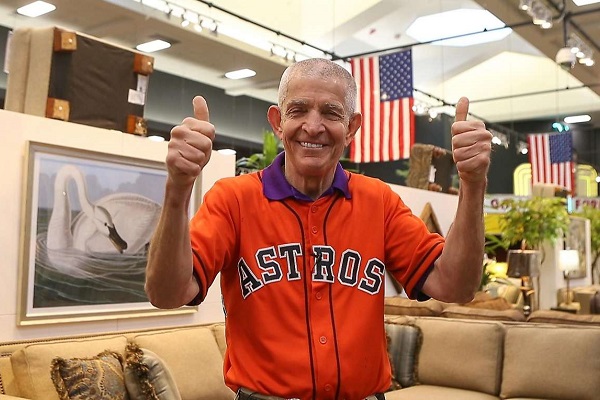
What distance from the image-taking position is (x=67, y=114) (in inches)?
149

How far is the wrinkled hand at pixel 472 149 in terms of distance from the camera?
4.44 ft

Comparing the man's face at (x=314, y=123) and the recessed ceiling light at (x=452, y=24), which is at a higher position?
the recessed ceiling light at (x=452, y=24)

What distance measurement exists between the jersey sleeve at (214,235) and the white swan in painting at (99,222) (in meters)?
2.47

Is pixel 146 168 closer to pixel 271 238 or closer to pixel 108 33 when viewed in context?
pixel 271 238

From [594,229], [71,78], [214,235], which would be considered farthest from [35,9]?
[594,229]

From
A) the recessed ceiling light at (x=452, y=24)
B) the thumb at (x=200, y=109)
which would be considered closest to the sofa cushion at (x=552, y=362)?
the thumb at (x=200, y=109)

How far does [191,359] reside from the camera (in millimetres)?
4004

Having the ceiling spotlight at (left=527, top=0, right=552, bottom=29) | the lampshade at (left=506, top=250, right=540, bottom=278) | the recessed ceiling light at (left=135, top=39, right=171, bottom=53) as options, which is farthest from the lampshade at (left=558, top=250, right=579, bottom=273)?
the recessed ceiling light at (left=135, top=39, right=171, bottom=53)

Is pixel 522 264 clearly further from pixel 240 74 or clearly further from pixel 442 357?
pixel 240 74

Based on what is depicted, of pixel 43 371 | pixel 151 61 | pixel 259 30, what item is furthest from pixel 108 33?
pixel 43 371

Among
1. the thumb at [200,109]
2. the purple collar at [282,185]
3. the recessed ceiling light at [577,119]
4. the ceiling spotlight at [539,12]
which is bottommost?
the purple collar at [282,185]

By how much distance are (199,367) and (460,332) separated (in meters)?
1.82

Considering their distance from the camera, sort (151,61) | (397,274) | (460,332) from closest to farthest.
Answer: (397,274) → (151,61) → (460,332)

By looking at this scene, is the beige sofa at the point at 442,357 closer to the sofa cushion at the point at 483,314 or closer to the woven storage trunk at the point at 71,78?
the sofa cushion at the point at 483,314
